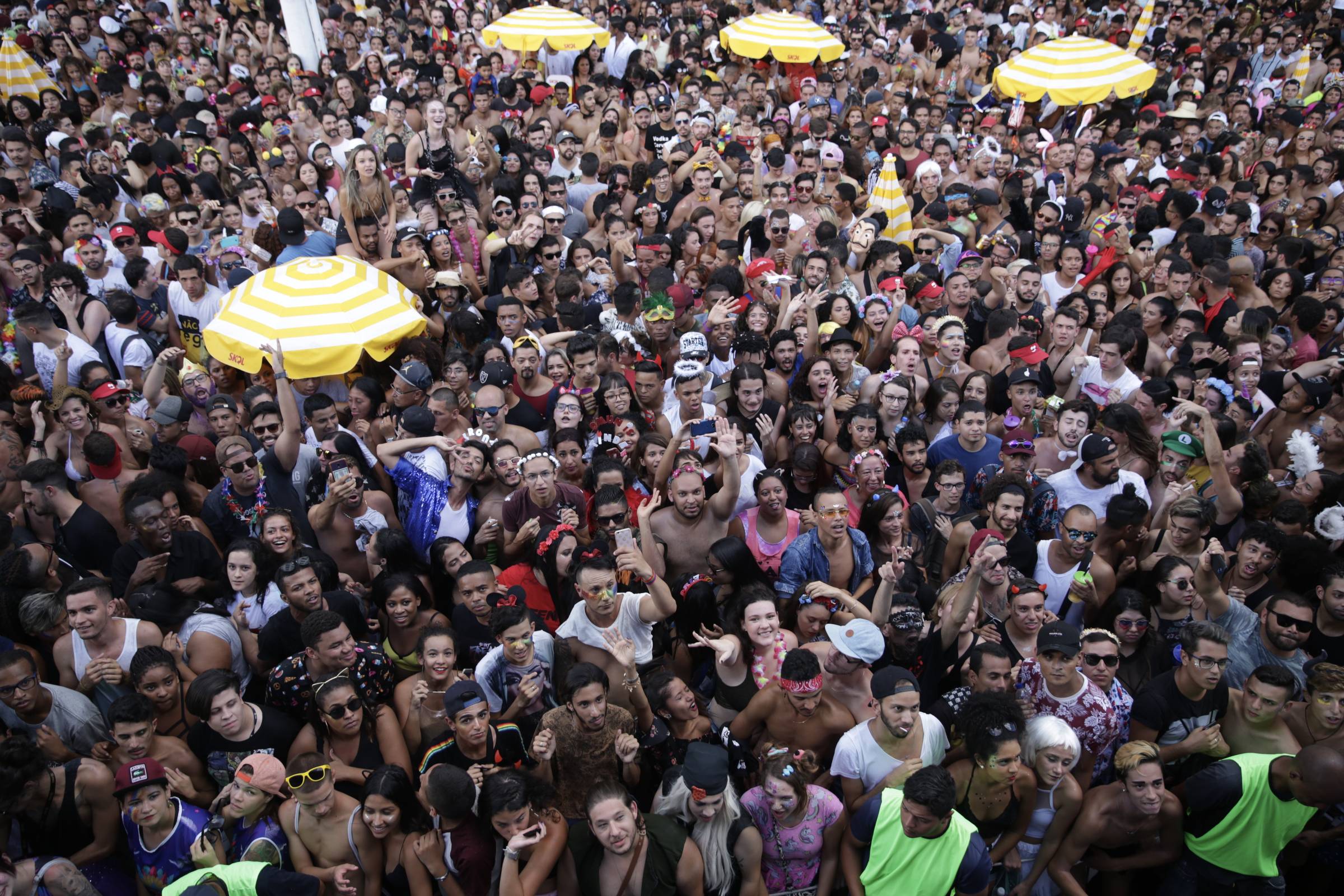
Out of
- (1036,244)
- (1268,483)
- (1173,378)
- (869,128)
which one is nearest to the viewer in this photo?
(1268,483)

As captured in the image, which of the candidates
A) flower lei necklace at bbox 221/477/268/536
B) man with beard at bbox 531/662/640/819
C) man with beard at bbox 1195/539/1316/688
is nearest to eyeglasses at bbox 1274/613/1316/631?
man with beard at bbox 1195/539/1316/688

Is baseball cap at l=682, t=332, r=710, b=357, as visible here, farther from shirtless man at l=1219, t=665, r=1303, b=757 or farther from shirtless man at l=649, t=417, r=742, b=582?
shirtless man at l=1219, t=665, r=1303, b=757

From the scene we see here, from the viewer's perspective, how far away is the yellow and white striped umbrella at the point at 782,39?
1065 cm

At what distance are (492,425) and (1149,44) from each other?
44.5 feet

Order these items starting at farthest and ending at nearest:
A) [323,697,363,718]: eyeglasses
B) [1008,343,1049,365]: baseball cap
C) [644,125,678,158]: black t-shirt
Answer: [644,125,678,158]: black t-shirt → [1008,343,1049,365]: baseball cap → [323,697,363,718]: eyeglasses

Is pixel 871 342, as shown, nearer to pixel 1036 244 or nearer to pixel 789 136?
pixel 1036 244

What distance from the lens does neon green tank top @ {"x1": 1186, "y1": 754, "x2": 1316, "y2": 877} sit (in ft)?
11.6

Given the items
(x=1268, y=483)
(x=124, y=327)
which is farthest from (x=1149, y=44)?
(x=124, y=327)

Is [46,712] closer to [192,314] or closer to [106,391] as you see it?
[106,391]

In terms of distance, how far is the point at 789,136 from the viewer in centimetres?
1134

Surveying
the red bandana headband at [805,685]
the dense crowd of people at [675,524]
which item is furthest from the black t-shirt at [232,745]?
the red bandana headband at [805,685]

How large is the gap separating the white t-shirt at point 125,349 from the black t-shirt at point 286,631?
10.4ft

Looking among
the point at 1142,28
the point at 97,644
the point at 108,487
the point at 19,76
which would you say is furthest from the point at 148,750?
the point at 1142,28

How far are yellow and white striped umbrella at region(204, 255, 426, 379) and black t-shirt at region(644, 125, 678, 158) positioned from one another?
543 cm
